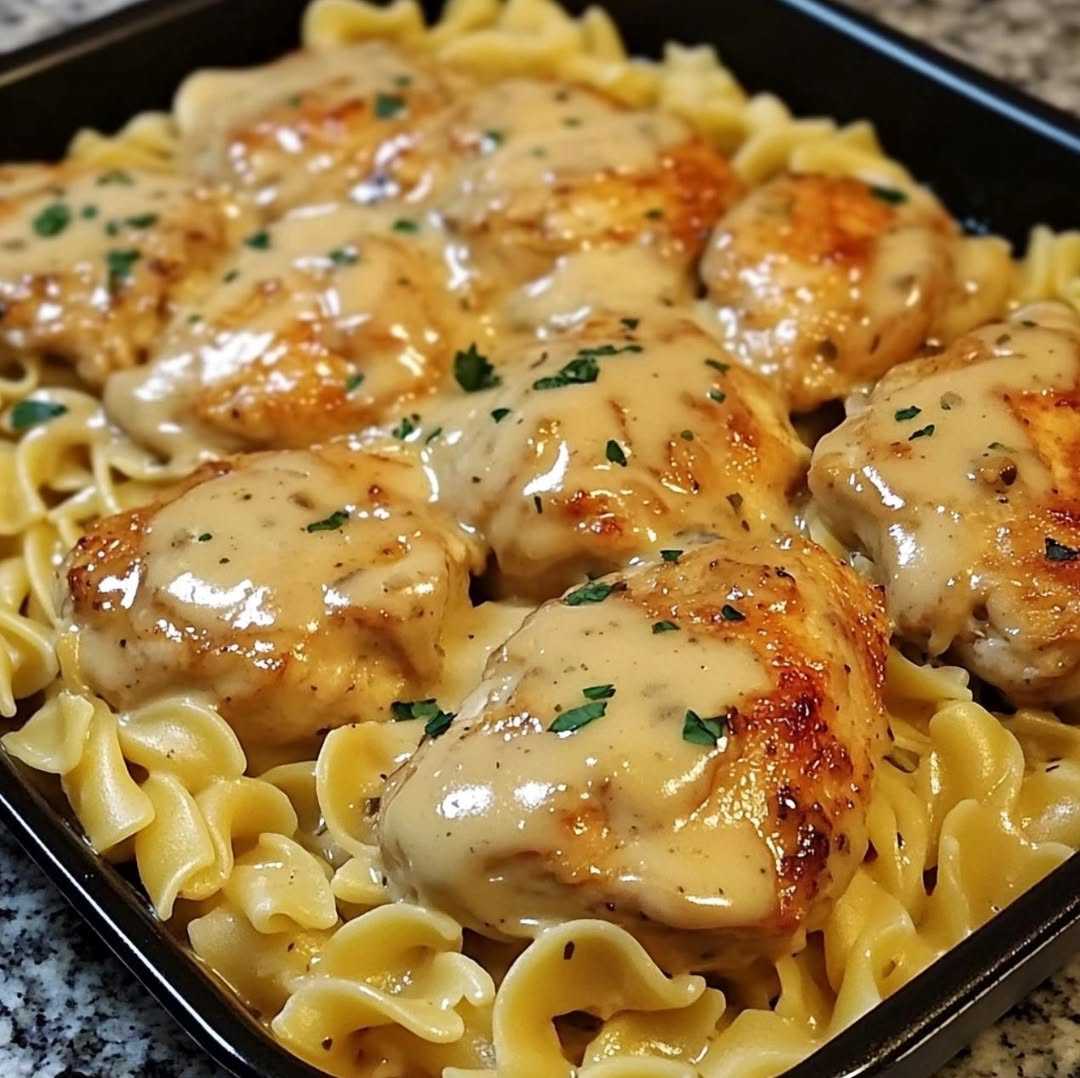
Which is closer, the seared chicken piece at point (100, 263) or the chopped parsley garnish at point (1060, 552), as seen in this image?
the chopped parsley garnish at point (1060, 552)

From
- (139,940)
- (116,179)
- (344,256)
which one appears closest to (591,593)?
(139,940)

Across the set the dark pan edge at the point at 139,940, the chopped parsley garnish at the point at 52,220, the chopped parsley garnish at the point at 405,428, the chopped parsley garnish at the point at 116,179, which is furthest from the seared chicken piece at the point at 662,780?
the chopped parsley garnish at the point at 116,179

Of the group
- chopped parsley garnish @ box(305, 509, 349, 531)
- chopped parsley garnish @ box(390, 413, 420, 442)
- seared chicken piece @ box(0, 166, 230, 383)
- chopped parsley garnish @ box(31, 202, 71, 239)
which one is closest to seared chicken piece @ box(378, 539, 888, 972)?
chopped parsley garnish @ box(305, 509, 349, 531)

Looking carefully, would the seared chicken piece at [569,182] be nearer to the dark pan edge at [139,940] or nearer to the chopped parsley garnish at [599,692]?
the chopped parsley garnish at [599,692]

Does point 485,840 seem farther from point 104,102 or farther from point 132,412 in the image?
point 104,102

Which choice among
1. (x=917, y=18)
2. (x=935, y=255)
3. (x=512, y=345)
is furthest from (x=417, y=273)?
(x=917, y=18)

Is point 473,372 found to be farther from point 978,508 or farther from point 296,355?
point 978,508
